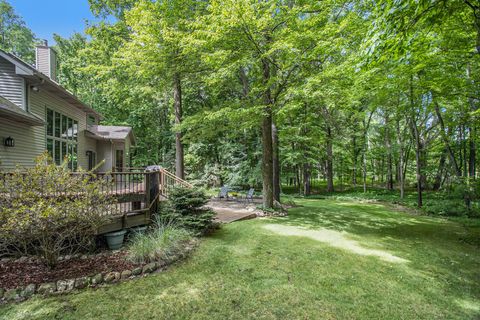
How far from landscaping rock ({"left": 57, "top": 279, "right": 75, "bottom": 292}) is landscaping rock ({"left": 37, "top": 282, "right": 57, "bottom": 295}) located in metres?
Result: 0.06

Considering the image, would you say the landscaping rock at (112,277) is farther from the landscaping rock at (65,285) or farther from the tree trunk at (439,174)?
the tree trunk at (439,174)

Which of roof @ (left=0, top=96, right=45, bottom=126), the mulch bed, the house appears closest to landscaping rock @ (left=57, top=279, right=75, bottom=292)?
the mulch bed

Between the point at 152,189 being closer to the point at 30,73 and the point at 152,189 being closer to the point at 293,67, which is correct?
the point at 30,73

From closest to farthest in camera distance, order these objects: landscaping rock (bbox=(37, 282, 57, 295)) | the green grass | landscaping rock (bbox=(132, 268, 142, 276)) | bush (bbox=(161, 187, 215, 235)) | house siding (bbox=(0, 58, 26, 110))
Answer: the green grass → landscaping rock (bbox=(37, 282, 57, 295)) → landscaping rock (bbox=(132, 268, 142, 276)) → bush (bbox=(161, 187, 215, 235)) → house siding (bbox=(0, 58, 26, 110))

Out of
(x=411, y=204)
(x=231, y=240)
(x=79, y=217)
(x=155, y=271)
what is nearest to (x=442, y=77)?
(x=411, y=204)

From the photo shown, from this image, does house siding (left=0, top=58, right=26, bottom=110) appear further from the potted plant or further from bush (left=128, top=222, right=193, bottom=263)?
bush (left=128, top=222, right=193, bottom=263)

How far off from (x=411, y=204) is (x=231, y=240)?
1230 cm

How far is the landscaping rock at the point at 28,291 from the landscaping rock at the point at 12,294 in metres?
0.06

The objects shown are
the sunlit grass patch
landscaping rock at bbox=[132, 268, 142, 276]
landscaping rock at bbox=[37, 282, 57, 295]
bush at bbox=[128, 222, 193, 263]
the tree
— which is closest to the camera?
landscaping rock at bbox=[37, 282, 57, 295]

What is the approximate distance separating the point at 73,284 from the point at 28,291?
59 cm

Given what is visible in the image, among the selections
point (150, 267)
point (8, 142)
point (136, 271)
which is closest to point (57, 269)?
point (136, 271)

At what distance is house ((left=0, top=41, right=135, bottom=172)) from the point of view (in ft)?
23.2

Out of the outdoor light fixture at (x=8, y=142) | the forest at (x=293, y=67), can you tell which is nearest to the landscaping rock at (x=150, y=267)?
the forest at (x=293, y=67)

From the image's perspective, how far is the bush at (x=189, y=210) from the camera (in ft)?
20.8
